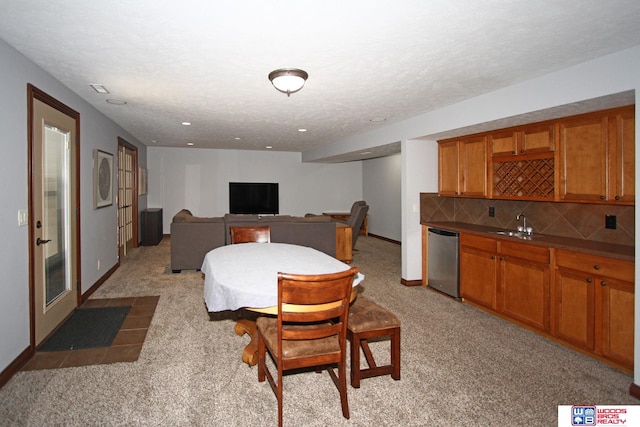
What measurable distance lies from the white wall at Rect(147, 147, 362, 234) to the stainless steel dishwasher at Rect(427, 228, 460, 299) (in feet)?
19.0

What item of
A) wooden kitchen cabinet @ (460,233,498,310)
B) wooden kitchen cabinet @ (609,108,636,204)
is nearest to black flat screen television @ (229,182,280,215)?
wooden kitchen cabinet @ (460,233,498,310)

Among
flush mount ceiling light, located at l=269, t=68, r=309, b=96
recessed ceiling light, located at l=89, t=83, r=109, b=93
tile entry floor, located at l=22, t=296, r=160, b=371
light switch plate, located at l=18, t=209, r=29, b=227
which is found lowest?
tile entry floor, located at l=22, t=296, r=160, b=371

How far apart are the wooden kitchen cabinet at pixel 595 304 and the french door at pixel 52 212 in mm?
4291

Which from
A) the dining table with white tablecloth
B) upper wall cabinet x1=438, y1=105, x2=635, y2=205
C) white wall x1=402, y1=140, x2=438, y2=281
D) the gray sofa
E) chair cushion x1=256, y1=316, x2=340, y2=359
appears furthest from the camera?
the gray sofa

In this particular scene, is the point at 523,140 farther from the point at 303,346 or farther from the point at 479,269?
the point at 303,346

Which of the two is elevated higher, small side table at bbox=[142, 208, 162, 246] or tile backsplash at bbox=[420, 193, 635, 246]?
tile backsplash at bbox=[420, 193, 635, 246]

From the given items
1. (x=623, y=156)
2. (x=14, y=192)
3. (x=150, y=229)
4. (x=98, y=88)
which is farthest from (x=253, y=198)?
(x=623, y=156)

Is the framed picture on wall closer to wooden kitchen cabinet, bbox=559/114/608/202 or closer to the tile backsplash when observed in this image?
the tile backsplash

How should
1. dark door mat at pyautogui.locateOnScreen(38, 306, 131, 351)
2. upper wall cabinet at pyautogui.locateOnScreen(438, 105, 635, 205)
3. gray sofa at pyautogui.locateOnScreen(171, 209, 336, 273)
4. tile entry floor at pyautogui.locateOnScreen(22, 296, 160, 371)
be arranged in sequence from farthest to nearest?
1. gray sofa at pyautogui.locateOnScreen(171, 209, 336, 273)
2. dark door mat at pyautogui.locateOnScreen(38, 306, 131, 351)
3. upper wall cabinet at pyautogui.locateOnScreen(438, 105, 635, 205)
4. tile entry floor at pyautogui.locateOnScreen(22, 296, 160, 371)

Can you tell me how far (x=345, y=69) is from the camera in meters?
3.09

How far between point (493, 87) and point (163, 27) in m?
2.83

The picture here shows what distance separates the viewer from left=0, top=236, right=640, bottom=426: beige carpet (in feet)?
7.18

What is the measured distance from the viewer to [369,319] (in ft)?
8.18

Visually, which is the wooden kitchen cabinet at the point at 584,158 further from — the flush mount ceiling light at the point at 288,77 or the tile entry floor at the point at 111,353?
the tile entry floor at the point at 111,353
